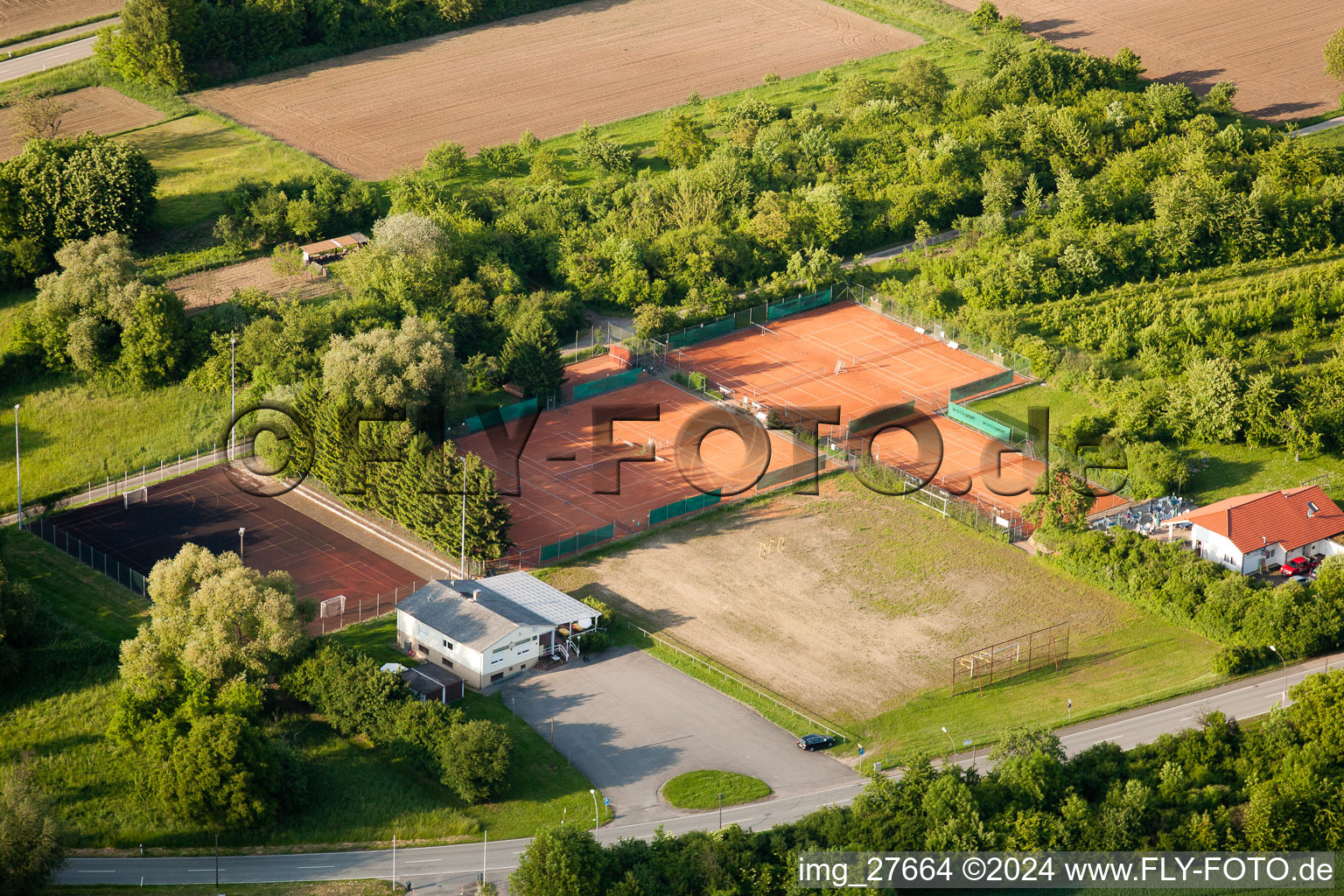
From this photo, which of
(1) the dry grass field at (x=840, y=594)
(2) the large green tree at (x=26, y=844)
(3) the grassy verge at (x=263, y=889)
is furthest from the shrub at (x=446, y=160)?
(3) the grassy verge at (x=263, y=889)

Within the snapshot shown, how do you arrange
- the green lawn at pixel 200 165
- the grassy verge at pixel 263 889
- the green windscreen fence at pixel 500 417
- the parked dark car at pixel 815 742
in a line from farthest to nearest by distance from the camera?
the green lawn at pixel 200 165, the green windscreen fence at pixel 500 417, the parked dark car at pixel 815 742, the grassy verge at pixel 263 889

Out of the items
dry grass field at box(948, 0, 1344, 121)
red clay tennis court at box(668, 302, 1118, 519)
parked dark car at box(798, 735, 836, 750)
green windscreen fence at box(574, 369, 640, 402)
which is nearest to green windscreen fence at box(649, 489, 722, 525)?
red clay tennis court at box(668, 302, 1118, 519)

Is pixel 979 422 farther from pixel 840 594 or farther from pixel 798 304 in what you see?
pixel 840 594

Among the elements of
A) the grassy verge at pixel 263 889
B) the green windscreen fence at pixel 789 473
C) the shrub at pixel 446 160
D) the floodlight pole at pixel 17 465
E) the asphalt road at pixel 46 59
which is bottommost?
the grassy verge at pixel 263 889

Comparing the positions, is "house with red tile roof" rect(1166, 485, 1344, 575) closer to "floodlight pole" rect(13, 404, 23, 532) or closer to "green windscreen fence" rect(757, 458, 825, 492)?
"green windscreen fence" rect(757, 458, 825, 492)

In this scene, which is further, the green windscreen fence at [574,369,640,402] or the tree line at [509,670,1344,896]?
the green windscreen fence at [574,369,640,402]

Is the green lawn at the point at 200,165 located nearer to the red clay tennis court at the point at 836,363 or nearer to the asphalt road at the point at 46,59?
the asphalt road at the point at 46,59

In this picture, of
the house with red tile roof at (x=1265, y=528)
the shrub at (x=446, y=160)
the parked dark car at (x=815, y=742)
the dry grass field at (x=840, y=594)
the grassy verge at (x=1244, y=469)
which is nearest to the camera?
the parked dark car at (x=815, y=742)

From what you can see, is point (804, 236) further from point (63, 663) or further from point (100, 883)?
point (100, 883)
